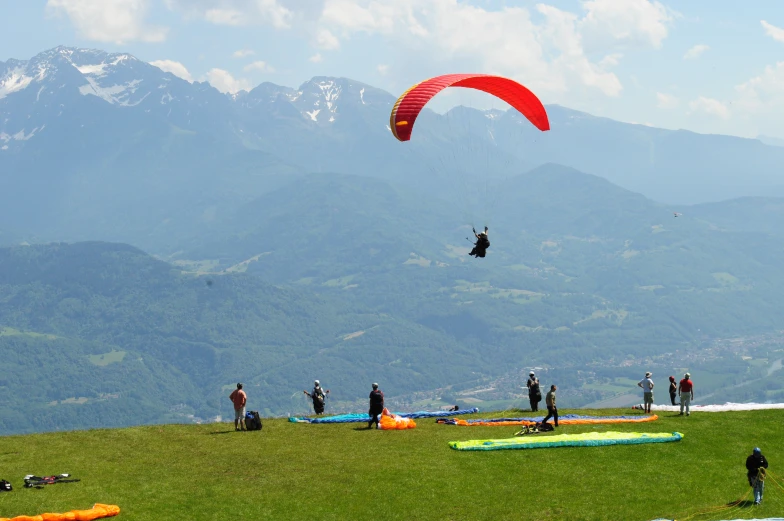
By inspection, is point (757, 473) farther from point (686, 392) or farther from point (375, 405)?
point (375, 405)

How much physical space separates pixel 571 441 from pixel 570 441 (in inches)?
1.5

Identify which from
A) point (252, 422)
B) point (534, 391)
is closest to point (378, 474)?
point (252, 422)

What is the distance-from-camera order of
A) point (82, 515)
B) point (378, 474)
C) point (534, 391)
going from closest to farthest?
point (82, 515), point (378, 474), point (534, 391)

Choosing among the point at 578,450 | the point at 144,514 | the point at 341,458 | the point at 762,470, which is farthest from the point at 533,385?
the point at 144,514

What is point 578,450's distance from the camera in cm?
3478

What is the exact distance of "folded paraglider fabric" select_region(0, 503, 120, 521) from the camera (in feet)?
83.0

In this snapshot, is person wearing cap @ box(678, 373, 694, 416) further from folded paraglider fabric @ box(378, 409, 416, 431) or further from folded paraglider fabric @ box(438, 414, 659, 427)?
folded paraglider fabric @ box(378, 409, 416, 431)

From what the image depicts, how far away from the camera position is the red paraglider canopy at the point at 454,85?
140ft

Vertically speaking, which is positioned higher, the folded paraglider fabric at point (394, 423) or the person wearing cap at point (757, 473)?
the folded paraglider fabric at point (394, 423)

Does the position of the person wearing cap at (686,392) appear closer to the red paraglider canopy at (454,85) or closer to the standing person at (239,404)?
the red paraglider canopy at (454,85)

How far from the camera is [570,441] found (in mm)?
35375

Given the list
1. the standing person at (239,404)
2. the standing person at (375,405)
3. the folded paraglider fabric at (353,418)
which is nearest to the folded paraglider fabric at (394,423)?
the standing person at (375,405)

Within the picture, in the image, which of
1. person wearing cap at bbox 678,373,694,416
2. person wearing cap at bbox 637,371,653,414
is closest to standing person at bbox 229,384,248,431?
person wearing cap at bbox 637,371,653,414

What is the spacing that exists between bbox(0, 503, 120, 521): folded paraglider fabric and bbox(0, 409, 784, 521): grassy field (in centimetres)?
37
